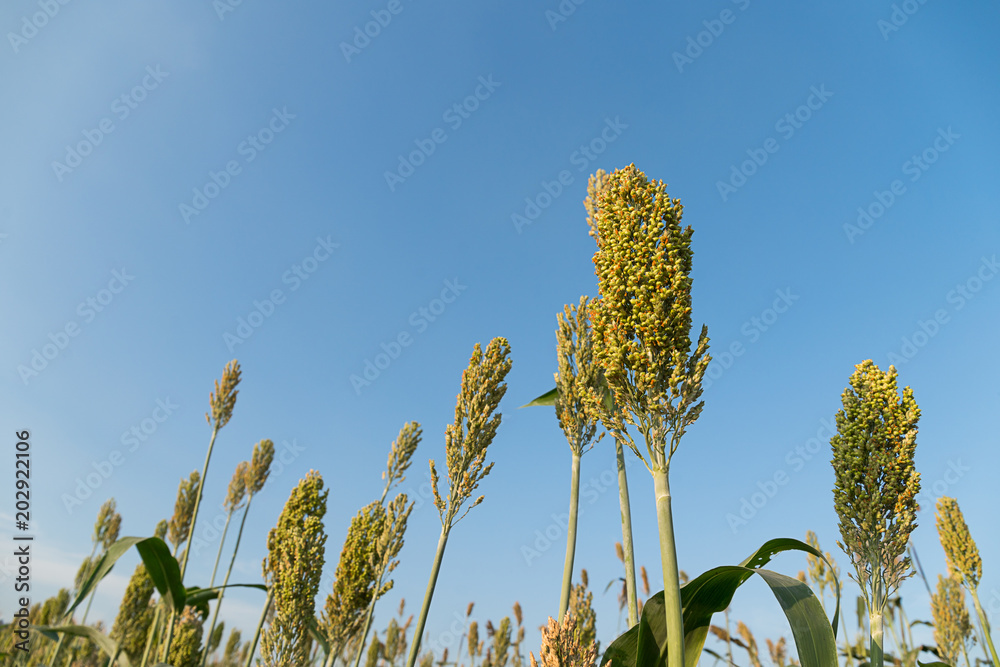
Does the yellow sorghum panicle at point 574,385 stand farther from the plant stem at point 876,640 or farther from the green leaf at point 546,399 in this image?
the plant stem at point 876,640

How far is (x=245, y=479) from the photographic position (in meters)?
10.2

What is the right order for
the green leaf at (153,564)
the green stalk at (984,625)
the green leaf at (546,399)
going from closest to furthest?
1. the green leaf at (153,564)
2. the green stalk at (984,625)
3. the green leaf at (546,399)

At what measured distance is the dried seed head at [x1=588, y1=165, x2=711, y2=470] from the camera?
11.2ft

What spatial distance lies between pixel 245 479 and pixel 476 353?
6618mm

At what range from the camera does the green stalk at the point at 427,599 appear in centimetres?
502

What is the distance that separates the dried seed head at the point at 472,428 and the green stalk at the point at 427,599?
158 mm

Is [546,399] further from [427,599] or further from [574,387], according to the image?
[427,599]

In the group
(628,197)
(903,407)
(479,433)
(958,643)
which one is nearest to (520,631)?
(479,433)

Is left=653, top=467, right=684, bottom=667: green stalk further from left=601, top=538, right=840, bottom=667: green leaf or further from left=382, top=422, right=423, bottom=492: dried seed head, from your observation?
left=382, top=422, right=423, bottom=492: dried seed head

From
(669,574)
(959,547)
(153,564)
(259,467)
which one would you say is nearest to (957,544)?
(959,547)

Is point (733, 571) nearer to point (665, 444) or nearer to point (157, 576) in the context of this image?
point (665, 444)

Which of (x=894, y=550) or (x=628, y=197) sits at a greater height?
(x=628, y=197)

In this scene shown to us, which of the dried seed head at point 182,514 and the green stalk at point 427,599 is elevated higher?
the dried seed head at point 182,514

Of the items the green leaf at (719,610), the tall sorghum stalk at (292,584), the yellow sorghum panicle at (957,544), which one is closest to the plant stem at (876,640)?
the green leaf at (719,610)
